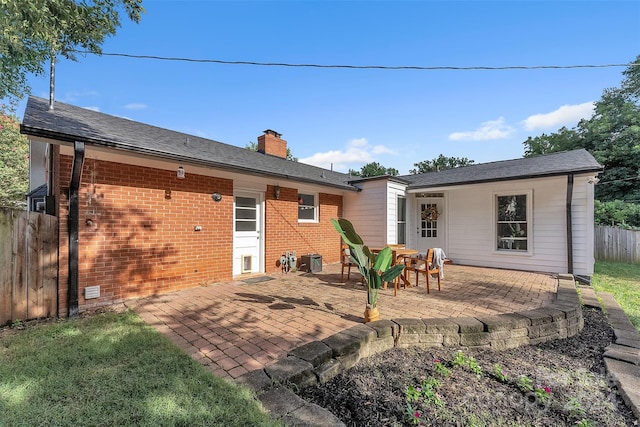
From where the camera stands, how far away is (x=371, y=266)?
3.92 metres

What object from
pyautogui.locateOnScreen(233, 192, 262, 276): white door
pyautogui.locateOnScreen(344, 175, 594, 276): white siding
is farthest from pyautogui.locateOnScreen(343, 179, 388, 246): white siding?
pyautogui.locateOnScreen(233, 192, 262, 276): white door

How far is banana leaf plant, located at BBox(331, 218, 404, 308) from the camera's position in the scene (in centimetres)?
381

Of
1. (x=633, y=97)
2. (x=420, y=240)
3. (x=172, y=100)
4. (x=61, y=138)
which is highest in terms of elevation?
(x=633, y=97)

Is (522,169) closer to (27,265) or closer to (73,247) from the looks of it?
(73,247)

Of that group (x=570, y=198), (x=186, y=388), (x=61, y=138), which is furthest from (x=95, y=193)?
(x=570, y=198)

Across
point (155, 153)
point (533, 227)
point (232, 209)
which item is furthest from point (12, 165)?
point (533, 227)

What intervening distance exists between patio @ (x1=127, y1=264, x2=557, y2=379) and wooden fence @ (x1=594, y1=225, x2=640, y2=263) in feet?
22.9

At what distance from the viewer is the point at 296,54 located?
702cm

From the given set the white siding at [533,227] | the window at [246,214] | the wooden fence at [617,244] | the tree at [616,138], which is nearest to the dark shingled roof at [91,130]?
the window at [246,214]

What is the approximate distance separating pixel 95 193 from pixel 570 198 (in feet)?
35.9

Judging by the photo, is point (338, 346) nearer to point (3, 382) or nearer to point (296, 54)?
point (3, 382)

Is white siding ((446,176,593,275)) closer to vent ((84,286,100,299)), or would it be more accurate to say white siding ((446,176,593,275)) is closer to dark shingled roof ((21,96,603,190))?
dark shingled roof ((21,96,603,190))

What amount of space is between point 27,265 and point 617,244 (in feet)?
58.7

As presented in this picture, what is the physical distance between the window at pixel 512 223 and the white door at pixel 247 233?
25.4 ft
